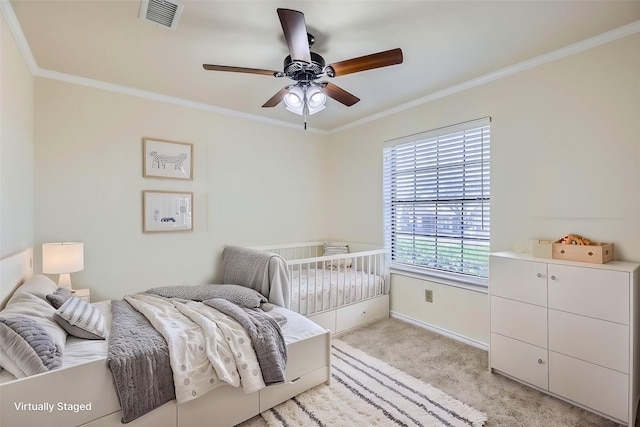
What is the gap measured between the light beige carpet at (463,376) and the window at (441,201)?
25.9 inches

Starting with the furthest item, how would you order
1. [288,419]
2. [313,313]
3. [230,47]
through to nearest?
[313,313] < [230,47] < [288,419]

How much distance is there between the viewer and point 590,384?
1.78 meters

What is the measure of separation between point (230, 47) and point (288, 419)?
8.11 feet

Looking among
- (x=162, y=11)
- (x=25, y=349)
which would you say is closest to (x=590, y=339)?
(x=25, y=349)

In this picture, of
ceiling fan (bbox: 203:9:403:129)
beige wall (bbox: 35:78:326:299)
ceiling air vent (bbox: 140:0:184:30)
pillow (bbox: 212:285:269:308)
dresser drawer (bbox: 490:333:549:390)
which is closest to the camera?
ceiling fan (bbox: 203:9:403:129)

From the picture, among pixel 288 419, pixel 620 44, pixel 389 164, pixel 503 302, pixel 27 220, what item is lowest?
pixel 288 419

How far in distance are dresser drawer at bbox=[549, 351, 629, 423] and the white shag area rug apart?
1.97ft

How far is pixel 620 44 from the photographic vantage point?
1912mm

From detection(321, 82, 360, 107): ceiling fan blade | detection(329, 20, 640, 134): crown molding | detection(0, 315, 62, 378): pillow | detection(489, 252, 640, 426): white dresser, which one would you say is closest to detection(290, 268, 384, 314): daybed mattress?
detection(489, 252, 640, 426): white dresser

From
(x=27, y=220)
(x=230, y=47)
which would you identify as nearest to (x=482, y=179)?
(x=230, y=47)

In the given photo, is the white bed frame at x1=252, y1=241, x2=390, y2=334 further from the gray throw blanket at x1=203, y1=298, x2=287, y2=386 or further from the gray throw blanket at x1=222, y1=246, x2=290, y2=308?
the gray throw blanket at x1=203, y1=298, x2=287, y2=386

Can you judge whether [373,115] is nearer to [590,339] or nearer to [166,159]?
[166,159]

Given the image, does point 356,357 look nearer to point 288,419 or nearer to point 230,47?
point 288,419

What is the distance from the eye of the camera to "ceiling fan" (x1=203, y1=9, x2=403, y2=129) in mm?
1501
